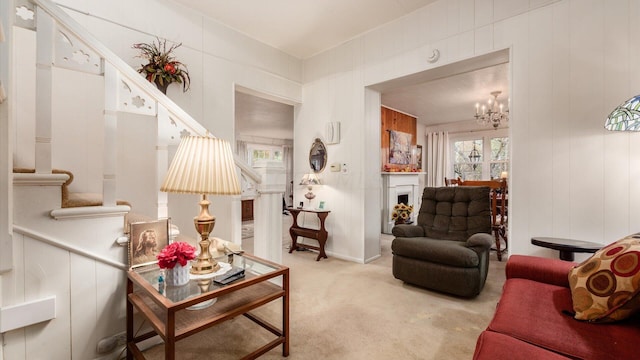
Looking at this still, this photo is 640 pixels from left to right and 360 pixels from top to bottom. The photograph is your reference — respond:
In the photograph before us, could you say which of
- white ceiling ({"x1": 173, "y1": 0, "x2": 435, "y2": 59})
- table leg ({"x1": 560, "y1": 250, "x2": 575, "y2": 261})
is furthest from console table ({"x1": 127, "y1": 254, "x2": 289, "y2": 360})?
white ceiling ({"x1": 173, "y1": 0, "x2": 435, "y2": 59})

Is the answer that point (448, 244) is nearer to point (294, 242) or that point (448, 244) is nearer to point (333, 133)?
point (333, 133)

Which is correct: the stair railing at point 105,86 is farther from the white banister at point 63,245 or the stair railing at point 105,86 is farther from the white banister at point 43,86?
the white banister at point 63,245

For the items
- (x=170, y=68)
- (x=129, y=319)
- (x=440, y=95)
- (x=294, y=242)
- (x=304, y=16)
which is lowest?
(x=294, y=242)

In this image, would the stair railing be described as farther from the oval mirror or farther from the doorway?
the doorway

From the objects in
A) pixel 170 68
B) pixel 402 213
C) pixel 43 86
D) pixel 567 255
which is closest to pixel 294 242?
pixel 402 213

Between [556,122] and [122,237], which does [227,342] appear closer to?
[122,237]

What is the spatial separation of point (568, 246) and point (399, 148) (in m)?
4.45

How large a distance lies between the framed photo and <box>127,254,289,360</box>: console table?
0.08 m

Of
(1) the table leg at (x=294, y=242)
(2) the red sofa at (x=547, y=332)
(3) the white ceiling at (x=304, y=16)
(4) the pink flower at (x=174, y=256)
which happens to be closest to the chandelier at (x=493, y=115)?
(3) the white ceiling at (x=304, y=16)

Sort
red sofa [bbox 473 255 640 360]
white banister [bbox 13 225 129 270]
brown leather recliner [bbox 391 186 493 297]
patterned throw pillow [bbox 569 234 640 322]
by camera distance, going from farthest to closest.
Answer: brown leather recliner [bbox 391 186 493 297] → white banister [bbox 13 225 129 270] → patterned throw pillow [bbox 569 234 640 322] → red sofa [bbox 473 255 640 360]

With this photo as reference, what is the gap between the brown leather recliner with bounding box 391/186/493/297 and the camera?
246cm

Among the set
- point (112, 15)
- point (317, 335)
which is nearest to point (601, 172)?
point (317, 335)

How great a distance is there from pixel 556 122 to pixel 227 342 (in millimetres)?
3123

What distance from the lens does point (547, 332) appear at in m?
1.13
